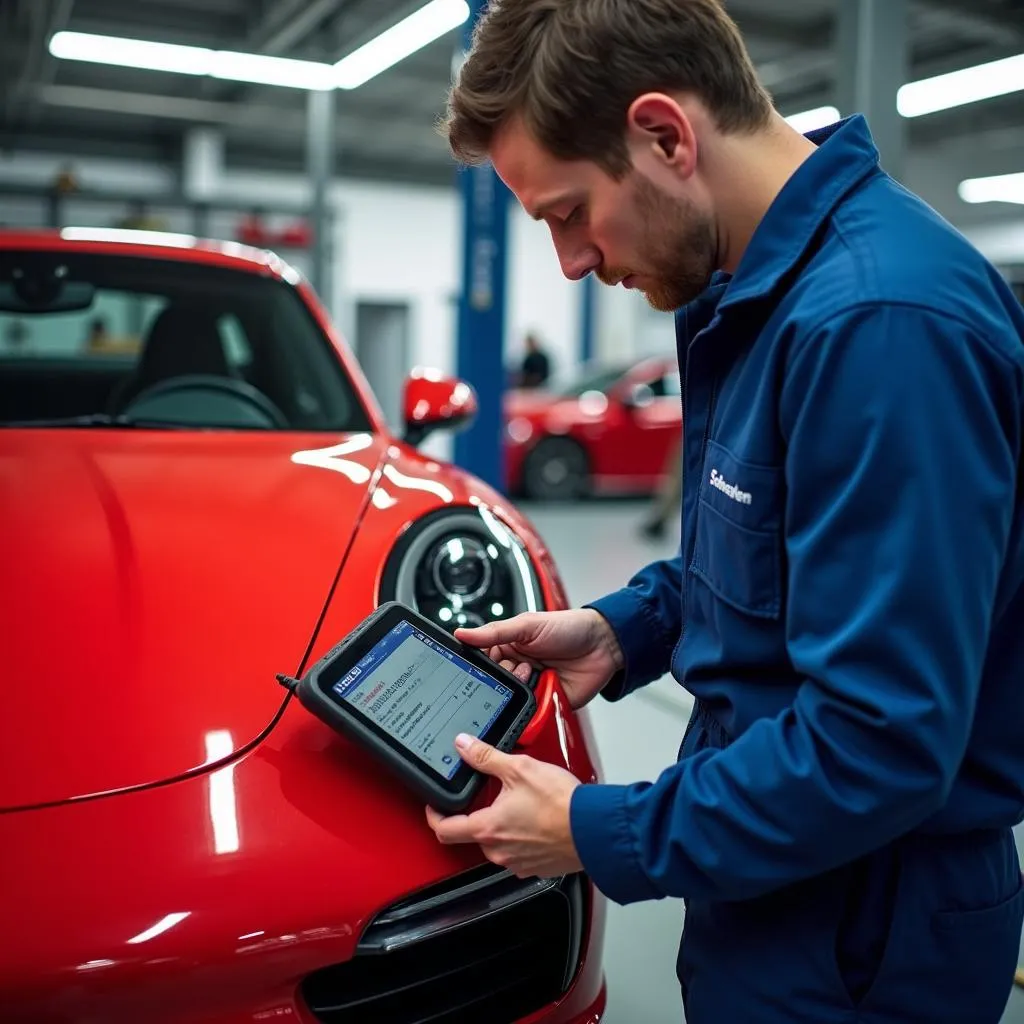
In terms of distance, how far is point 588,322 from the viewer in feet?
52.9

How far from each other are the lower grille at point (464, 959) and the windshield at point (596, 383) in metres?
7.13

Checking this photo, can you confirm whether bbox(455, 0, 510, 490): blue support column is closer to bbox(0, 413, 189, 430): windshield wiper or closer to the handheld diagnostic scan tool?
bbox(0, 413, 189, 430): windshield wiper

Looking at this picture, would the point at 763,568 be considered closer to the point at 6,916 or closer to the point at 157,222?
the point at 6,916

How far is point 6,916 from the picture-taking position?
90 centimetres

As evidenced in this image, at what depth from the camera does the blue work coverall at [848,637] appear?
700mm

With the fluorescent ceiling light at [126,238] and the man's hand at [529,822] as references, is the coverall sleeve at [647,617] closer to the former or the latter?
the man's hand at [529,822]

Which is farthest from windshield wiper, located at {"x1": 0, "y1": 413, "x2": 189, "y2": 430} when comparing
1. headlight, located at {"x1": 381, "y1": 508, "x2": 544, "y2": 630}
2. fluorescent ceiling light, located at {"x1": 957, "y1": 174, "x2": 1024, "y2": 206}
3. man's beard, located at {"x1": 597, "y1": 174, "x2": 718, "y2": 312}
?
fluorescent ceiling light, located at {"x1": 957, "y1": 174, "x2": 1024, "y2": 206}

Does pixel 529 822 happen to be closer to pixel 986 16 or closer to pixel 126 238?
pixel 126 238

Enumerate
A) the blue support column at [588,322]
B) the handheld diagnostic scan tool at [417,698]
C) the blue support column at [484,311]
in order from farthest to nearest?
the blue support column at [588,322] < the blue support column at [484,311] < the handheld diagnostic scan tool at [417,698]

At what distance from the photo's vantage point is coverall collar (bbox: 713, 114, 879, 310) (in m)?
0.83

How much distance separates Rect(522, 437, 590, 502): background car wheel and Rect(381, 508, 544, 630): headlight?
247 inches

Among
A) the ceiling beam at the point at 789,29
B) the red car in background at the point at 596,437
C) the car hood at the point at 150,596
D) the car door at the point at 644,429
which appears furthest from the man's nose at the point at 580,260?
the ceiling beam at the point at 789,29

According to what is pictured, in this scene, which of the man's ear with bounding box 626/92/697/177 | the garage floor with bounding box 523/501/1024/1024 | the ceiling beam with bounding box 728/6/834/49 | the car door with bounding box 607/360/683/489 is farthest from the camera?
the ceiling beam with bounding box 728/6/834/49

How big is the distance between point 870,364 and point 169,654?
32.9 inches
